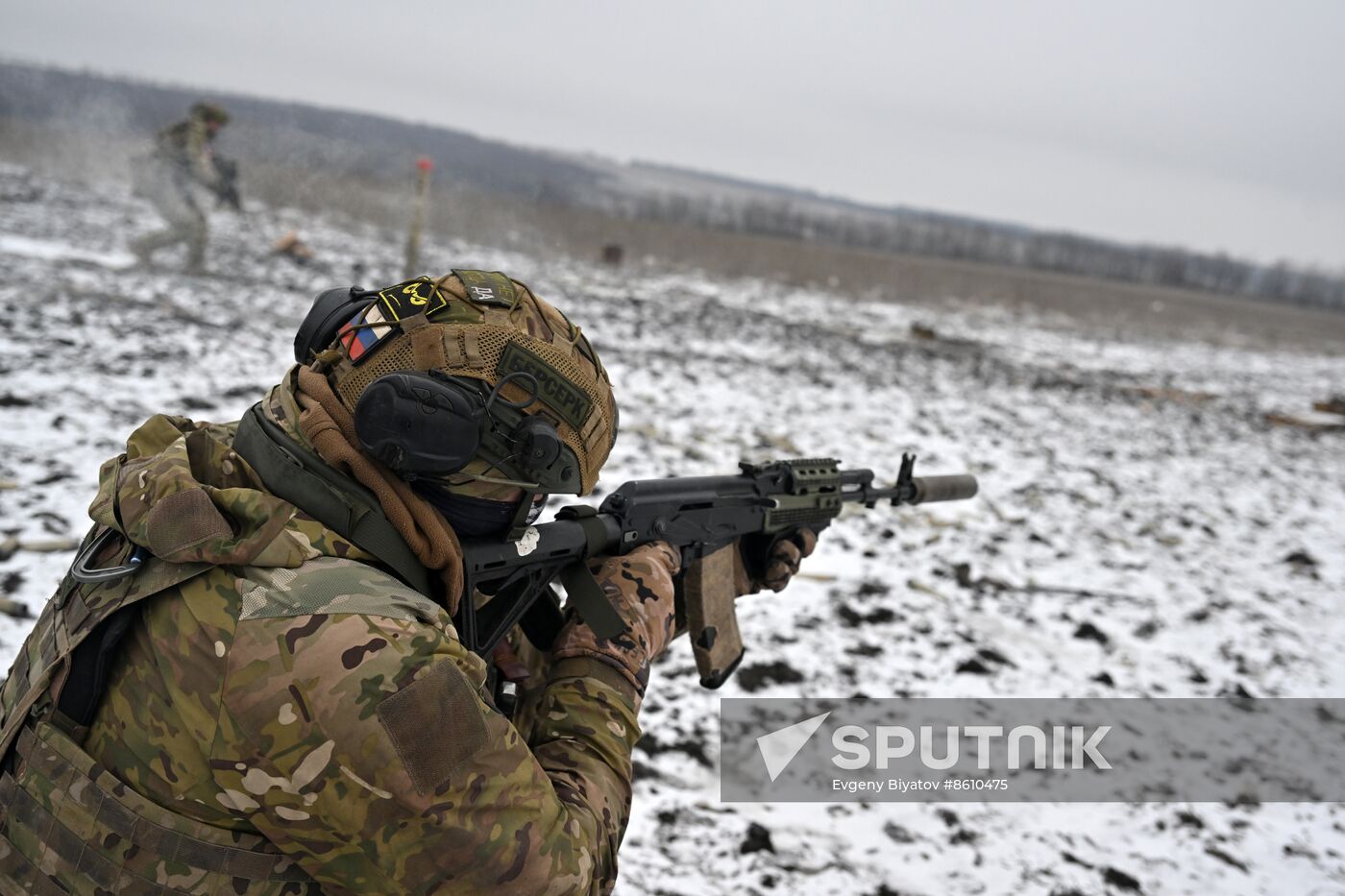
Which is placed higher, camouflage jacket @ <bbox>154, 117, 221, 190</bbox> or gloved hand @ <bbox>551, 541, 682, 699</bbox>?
camouflage jacket @ <bbox>154, 117, 221, 190</bbox>

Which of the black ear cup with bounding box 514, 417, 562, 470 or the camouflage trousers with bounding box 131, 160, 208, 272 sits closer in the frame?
the black ear cup with bounding box 514, 417, 562, 470

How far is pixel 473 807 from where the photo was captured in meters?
1.38

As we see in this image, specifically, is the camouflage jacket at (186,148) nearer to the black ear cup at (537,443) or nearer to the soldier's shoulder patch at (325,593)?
the black ear cup at (537,443)

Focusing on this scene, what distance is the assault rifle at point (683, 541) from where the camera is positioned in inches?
79.4

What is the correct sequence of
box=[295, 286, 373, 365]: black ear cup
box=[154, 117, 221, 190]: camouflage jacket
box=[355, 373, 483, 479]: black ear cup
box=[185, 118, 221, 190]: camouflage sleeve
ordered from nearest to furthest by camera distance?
box=[355, 373, 483, 479]: black ear cup < box=[295, 286, 373, 365]: black ear cup < box=[154, 117, 221, 190]: camouflage jacket < box=[185, 118, 221, 190]: camouflage sleeve

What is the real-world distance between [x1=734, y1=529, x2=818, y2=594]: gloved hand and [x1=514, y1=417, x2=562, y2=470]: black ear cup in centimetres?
148

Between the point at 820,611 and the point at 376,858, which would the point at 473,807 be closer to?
the point at 376,858

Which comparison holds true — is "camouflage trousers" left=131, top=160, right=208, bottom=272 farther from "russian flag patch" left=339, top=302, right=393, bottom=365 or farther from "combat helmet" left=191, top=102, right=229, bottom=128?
"russian flag patch" left=339, top=302, right=393, bottom=365

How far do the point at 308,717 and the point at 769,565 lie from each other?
2.02m

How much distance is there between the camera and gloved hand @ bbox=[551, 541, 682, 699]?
199 cm

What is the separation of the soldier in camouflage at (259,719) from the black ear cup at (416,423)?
0.26 feet
